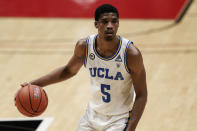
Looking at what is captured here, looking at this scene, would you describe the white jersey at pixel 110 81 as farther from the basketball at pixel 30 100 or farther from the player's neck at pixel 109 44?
the basketball at pixel 30 100

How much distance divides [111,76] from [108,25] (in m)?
0.50

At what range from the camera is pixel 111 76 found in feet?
10.6

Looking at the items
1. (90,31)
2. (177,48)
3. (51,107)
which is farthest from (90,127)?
(90,31)

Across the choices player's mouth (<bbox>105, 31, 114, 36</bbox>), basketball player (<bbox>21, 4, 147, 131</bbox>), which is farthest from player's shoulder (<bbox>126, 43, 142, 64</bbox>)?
player's mouth (<bbox>105, 31, 114, 36</bbox>)

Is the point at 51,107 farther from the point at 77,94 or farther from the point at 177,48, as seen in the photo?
the point at 177,48

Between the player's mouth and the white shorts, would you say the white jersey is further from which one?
the player's mouth

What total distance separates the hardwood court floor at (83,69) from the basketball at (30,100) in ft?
5.58

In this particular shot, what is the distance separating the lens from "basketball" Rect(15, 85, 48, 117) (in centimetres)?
348

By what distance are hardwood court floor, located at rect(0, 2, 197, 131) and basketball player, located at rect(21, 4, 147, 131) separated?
185 centimetres

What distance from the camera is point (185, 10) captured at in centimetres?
1014

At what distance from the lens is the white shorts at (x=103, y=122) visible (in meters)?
3.31

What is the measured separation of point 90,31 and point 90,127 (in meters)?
5.79

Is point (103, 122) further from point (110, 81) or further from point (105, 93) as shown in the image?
point (110, 81)

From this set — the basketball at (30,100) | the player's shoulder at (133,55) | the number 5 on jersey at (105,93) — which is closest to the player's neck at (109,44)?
the player's shoulder at (133,55)
